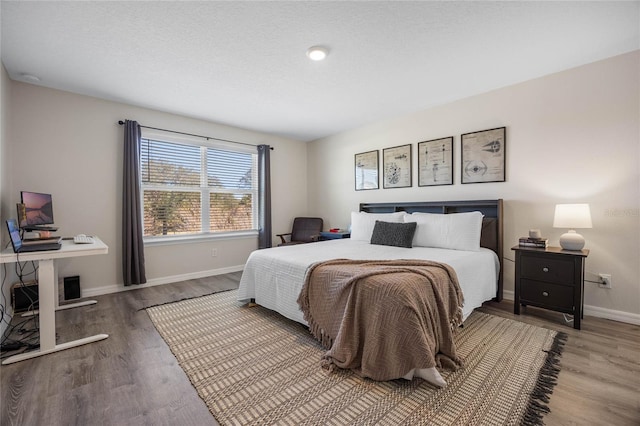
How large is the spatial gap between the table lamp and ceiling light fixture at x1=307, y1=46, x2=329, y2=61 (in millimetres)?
2533

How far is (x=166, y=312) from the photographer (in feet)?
A: 9.25

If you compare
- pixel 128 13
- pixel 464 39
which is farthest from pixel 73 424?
pixel 464 39

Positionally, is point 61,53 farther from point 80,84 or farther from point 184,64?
point 184,64

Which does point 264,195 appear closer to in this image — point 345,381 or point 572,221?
point 345,381

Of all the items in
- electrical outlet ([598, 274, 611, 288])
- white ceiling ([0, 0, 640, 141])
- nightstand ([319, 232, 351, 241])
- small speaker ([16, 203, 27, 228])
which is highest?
white ceiling ([0, 0, 640, 141])

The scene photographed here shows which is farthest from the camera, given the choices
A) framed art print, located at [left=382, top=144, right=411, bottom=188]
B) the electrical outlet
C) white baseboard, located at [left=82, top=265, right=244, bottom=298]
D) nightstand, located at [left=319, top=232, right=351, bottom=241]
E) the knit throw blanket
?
nightstand, located at [left=319, top=232, right=351, bottom=241]

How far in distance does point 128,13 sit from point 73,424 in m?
2.49

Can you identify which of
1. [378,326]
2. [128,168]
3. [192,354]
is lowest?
[192,354]

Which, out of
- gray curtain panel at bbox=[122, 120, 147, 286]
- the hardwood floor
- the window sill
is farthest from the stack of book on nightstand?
gray curtain panel at bbox=[122, 120, 147, 286]

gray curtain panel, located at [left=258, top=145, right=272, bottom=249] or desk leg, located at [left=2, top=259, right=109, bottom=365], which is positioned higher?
gray curtain panel, located at [left=258, top=145, right=272, bottom=249]

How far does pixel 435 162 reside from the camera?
3684 mm

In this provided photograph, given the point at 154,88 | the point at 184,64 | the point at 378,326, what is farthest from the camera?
the point at 154,88

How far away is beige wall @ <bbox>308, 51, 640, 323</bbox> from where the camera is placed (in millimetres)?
2447

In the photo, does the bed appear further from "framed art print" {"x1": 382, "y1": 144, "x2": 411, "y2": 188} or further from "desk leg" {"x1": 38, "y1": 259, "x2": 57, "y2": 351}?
"desk leg" {"x1": 38, "y1": 259, "x2": 57, "y2": 351}
